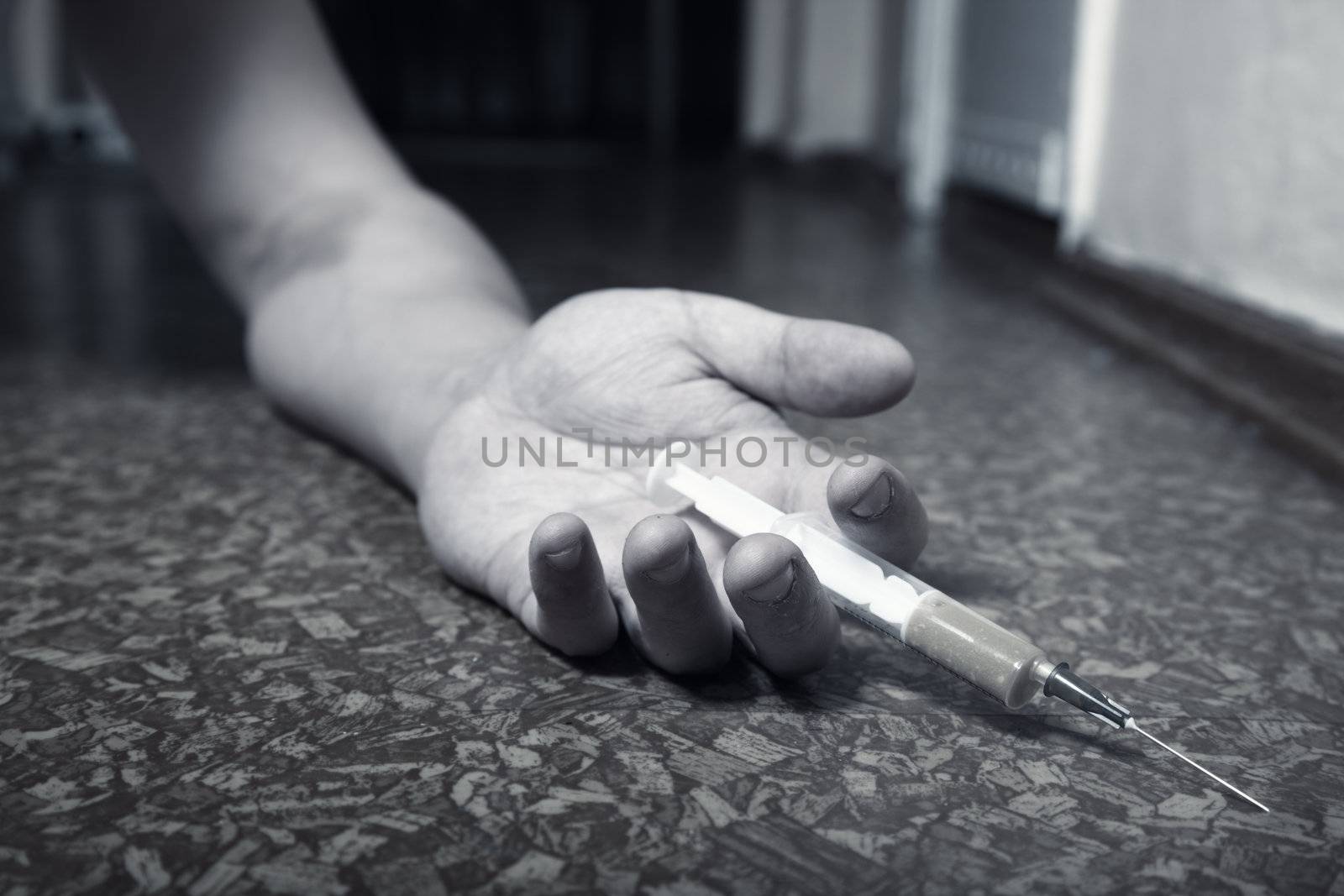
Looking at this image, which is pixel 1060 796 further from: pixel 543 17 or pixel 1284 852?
pixel 543 17

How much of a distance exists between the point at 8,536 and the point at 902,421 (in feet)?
1.99

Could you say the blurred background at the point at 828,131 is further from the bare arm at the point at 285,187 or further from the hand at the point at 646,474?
the hand at the point at 646,474

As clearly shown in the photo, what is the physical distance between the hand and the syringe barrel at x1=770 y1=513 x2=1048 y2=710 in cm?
1

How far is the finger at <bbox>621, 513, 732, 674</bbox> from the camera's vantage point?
1.36 ft

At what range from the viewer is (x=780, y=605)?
43 cm


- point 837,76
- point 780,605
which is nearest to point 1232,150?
point 780,605

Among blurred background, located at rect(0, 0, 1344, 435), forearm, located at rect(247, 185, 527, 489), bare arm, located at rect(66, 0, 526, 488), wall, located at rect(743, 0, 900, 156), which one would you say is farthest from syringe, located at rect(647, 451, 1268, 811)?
wall, located at rect(743, 0, 900, 156)

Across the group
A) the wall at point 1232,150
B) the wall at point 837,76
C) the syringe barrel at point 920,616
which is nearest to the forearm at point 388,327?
the syringe barrel at point 920,616

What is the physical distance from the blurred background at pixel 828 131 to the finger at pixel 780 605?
53cm

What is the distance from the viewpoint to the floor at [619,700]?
37 cm

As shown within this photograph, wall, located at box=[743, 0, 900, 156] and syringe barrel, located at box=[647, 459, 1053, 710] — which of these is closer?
syringe barrel, located at box=[647, 459, 1053, 710]

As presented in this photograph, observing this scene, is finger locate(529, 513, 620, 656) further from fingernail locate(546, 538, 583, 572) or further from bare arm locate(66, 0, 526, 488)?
bare arm locate(66, 0, 526, 488)

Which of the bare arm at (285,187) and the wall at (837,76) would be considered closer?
the bare arm at (285,187)

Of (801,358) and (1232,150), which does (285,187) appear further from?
(1232,150)
